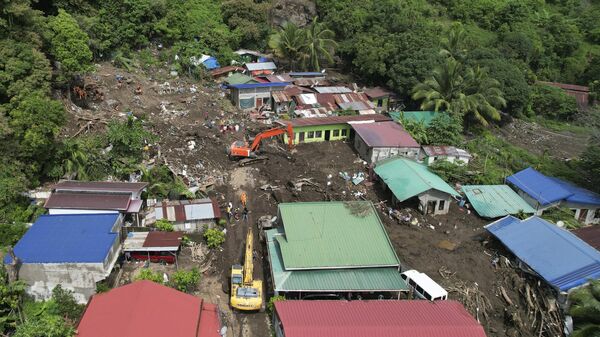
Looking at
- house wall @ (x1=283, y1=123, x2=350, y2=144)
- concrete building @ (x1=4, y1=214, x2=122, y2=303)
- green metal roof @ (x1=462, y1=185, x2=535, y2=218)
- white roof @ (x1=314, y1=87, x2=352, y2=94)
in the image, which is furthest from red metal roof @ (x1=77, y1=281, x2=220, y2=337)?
white roof @ (x1=314, y1=87, x2=352, y2=94)

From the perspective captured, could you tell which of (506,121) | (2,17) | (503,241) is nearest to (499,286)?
(503,241)

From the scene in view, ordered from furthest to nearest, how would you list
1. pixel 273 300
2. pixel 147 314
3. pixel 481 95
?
1. pixel 481 95
2. pixel 273 300
3. pixel 147 314

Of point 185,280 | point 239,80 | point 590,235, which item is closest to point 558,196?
point 590,235

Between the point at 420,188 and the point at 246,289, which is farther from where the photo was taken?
the point at 420,188

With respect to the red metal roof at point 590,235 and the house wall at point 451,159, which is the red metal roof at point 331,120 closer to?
the house wall at point 451,159

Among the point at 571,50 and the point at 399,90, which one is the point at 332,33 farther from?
the point at 571,50

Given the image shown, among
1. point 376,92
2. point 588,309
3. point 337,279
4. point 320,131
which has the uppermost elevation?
point 588,309

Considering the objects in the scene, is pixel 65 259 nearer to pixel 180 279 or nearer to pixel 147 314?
pixel 180 279
